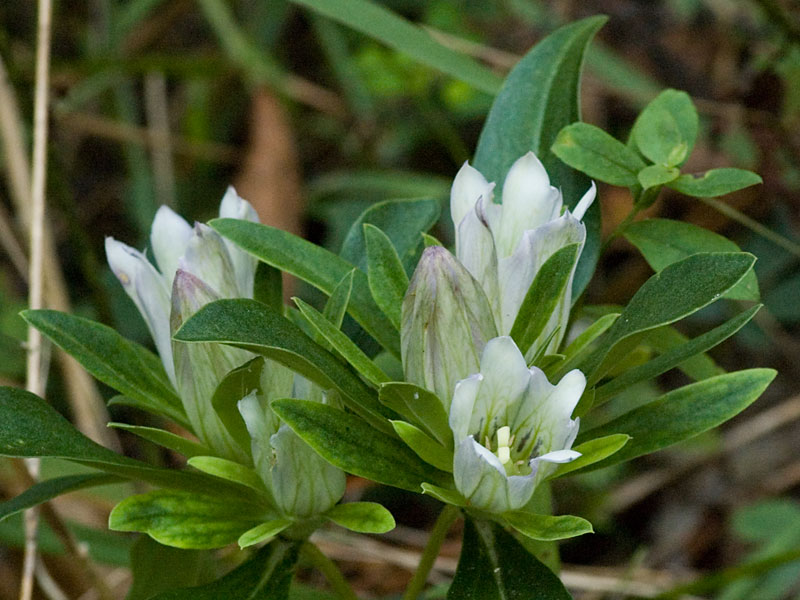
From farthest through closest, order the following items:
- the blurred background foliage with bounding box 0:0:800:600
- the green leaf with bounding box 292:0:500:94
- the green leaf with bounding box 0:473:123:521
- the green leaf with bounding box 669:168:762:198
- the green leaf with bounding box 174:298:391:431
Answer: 1. the blurred background foliage with bounding box 0:0:800:600
2. the green leaf with bounding box 292:0:500:94
3. the green leaf with bounding box 669:168:762:198
4. the green leaf with bounding box 0:473:123:521
5. the green leaf with bounding box 174:298:391:431

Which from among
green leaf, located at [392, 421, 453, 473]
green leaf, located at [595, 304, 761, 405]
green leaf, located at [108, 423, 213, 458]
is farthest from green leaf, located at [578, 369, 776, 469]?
green leaf, located at [108, 423, 213, 458]

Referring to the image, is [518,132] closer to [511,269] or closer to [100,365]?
[511,269]

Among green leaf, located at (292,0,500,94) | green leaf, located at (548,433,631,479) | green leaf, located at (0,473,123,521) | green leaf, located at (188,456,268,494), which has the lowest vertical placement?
green leaf, located at (548,433,631,479)

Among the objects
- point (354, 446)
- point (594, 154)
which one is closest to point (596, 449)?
point (354, 446)

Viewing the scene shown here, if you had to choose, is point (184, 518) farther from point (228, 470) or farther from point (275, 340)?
point (275, 340)

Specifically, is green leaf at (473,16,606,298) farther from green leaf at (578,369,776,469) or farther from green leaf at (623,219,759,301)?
green leaf at (578,369,776,469)

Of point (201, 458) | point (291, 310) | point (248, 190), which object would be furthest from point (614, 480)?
point (201, 458)

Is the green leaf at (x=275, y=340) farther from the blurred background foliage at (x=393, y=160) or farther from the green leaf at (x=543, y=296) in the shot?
the blurred background foliage at (x=393, y=160)
